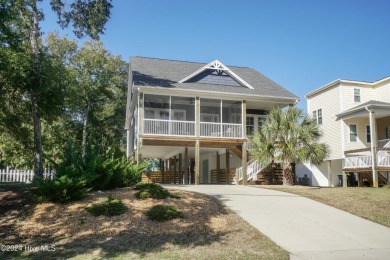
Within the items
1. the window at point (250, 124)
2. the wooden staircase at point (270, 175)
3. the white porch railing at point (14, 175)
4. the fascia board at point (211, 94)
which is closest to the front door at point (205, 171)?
the window at point (250, 124)

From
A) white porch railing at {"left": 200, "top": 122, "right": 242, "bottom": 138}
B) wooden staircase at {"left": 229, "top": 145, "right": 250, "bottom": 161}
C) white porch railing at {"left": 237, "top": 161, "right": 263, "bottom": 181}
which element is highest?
white porch railing at {"left": 200, "top": 122, "right": 242, "bottom": 138}

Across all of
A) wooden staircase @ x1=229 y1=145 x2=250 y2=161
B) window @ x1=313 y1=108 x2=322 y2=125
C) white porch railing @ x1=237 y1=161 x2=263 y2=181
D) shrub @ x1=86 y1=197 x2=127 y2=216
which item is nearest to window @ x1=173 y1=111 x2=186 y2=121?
wooden staircase @ x1=229 y1=145 x2=250 y2=161

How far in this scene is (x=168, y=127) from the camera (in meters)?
21.6

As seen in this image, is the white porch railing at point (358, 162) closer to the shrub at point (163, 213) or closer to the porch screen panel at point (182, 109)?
the porch screen panel at point (182, 109)

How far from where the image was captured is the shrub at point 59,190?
1020cm

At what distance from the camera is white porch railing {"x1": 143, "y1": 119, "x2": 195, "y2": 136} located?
2117cm

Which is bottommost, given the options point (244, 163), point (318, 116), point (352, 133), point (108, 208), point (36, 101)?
point (108, 208)

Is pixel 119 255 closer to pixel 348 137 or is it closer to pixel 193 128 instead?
pixel 193 128

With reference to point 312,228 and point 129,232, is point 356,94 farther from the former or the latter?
point 129,232

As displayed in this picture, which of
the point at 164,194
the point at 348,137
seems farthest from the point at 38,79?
the point at 348,137

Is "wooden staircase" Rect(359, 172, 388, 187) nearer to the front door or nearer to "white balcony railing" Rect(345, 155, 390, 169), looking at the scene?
"white balcony railing" Rect(345, 155, 390, 169)

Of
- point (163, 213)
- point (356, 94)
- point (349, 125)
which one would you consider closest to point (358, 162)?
point (349, 125)

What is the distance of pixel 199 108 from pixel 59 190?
12.7 metres

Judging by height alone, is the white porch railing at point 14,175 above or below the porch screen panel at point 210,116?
below
